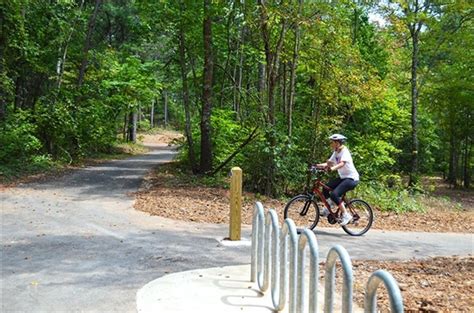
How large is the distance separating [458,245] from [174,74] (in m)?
21.6

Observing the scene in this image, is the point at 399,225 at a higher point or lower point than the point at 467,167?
lower

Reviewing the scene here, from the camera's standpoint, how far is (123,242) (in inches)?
320

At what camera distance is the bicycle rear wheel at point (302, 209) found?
9.84 meters

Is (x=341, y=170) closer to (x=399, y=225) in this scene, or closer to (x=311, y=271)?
(x=399, y=225)

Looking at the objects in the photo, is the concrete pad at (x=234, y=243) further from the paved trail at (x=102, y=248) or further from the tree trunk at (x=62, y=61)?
the tree trunk at (x=62, y=61)

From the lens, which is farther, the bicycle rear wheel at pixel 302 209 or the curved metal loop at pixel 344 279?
the bicycle rear wheel at pixel 302 209

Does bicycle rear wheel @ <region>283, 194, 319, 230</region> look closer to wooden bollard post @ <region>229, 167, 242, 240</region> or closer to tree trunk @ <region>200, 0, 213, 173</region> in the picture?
wooden bollard post @ <region>229, 167, 242, 240</region>

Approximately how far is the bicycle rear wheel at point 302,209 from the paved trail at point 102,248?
1.51ft

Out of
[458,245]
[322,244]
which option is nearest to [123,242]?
[322,244]

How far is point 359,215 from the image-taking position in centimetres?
980

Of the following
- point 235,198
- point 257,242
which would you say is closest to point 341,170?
point 235,198

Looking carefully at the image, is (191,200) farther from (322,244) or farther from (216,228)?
(322,244)

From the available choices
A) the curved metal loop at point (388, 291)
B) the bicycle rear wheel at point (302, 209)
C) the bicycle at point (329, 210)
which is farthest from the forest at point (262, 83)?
the curved metal loop at point (388, 291)

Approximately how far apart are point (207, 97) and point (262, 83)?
5140 millimetres
